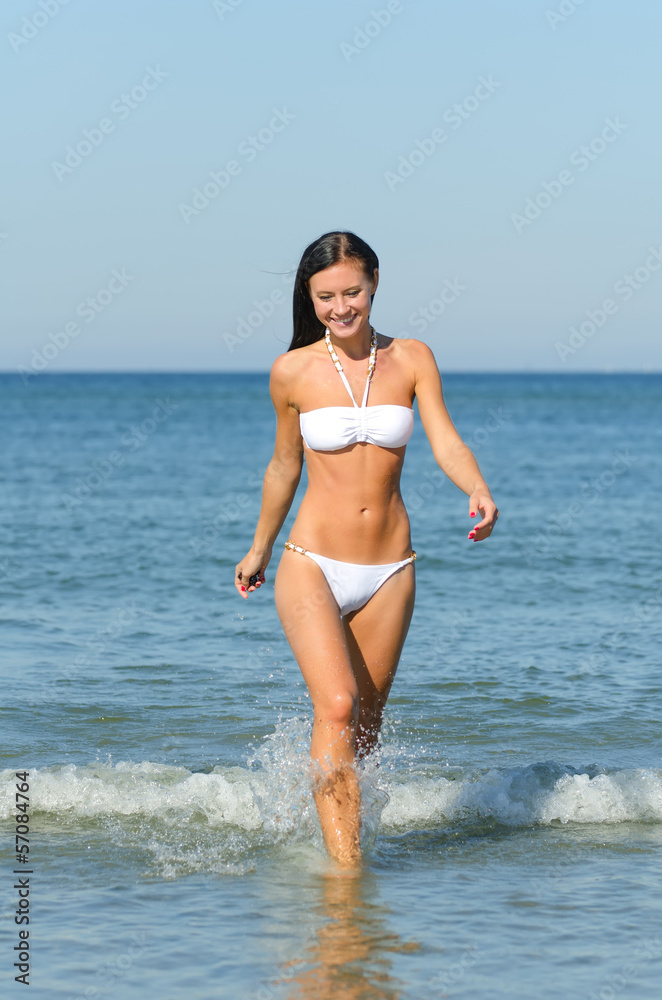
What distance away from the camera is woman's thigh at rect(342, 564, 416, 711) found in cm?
455

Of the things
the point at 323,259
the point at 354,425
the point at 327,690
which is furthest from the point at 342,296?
the point at 327,690

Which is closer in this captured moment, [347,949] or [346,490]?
[347,949]

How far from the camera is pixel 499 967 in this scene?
3861 millimetres

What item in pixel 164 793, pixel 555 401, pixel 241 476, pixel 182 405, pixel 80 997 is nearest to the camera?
pixel 80 997

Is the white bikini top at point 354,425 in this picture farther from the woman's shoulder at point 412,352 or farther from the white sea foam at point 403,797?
the white sea foam at point 403,797

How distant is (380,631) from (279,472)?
2.46 ft

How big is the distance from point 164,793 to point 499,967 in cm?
247

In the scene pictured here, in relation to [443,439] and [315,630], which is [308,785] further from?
[443,439]

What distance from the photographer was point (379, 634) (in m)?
4.60

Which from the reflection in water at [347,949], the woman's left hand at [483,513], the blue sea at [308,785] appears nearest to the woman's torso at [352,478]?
the woman's left hand at [483,513]

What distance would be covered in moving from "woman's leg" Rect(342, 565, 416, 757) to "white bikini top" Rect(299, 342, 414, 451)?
54 centimetres

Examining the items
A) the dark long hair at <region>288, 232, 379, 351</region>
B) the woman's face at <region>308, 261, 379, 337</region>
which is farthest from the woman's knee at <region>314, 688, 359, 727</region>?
the dark long hair at <region>288, 232, 379, 351</region>

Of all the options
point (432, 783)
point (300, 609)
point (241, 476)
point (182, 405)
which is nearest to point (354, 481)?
point (300, 609)

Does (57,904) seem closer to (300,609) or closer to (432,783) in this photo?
(300,609)
